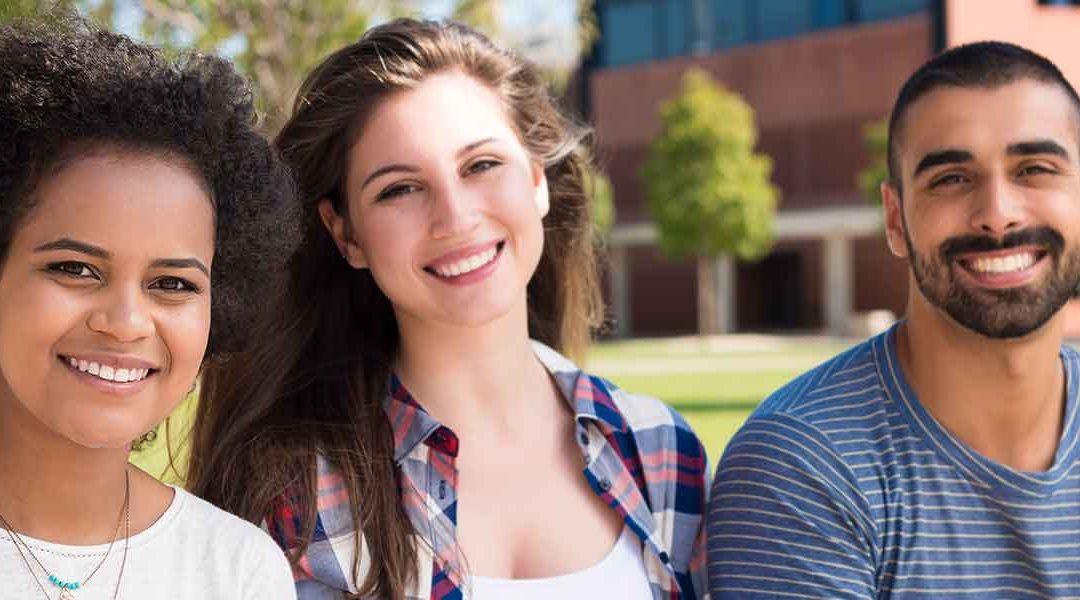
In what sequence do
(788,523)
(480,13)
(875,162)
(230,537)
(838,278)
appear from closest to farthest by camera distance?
(230,537)
(788,523)
(480,13)
(875,162)
(838,278)

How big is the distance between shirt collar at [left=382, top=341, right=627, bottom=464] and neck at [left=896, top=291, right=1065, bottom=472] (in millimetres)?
701

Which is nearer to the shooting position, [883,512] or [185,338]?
[185,338]

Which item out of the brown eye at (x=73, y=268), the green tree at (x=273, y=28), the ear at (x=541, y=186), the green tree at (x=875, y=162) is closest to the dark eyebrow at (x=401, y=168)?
the ear at (x=541, y=186)

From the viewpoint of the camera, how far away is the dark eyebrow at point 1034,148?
298cm

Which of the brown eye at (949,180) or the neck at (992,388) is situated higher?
the brown eye at (949,180)

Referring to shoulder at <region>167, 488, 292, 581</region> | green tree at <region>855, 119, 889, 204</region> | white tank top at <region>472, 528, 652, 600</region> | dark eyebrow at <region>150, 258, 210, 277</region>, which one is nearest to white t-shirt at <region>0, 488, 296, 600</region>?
shoulder at <region>167, 488, 292, 581</region>

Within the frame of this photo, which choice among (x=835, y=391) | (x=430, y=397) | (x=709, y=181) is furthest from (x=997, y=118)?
(x=709, y=181)

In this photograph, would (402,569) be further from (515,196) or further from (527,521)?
(515,196)

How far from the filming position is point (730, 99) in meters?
30.0

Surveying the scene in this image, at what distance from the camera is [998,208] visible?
9.72 ft

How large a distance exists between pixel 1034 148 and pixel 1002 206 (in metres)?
0.15

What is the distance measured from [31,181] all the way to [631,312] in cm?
3457

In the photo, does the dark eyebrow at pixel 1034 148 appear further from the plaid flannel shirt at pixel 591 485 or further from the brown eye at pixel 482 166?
the brown eye at pixel 482 166

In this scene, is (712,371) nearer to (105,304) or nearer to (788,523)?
(788,523)
